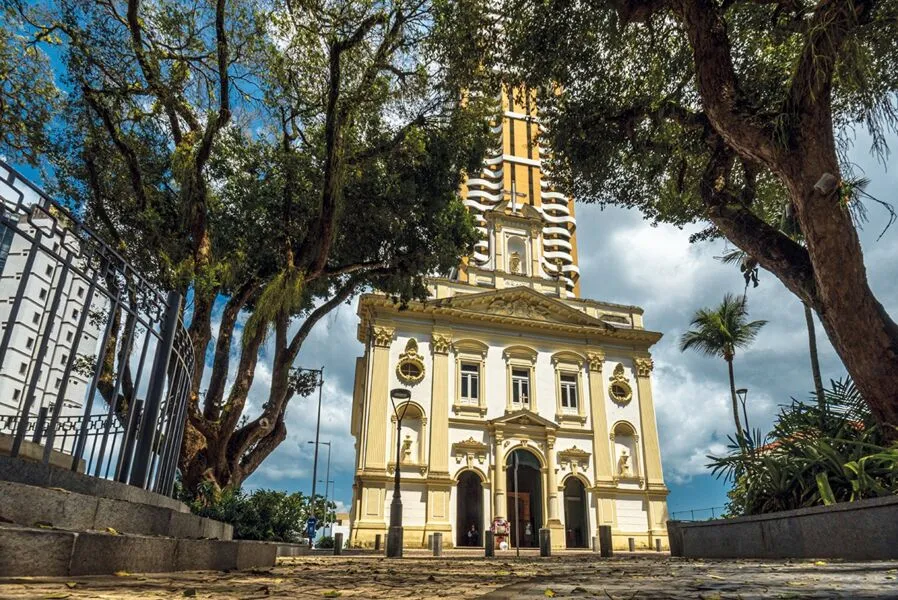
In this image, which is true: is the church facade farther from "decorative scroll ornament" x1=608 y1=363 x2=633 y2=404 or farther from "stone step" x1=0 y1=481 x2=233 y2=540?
"stone step" x1=0 y1=481 x2=233 y2=540

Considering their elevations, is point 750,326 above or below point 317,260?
above

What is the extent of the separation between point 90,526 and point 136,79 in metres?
8.85

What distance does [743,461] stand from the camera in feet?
23.9

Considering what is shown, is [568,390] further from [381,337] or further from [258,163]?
[258,163]

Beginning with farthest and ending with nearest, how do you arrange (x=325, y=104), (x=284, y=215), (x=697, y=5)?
(x=284, y=215) → (x=325, y=104) → (x=697, y=5)

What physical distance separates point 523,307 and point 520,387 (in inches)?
164

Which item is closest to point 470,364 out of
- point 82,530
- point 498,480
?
point 498,480

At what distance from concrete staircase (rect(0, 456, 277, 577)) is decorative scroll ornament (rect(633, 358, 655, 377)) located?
92.9 feet

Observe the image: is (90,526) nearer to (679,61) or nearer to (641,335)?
(679,61)

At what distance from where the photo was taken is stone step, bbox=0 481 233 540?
250 cm

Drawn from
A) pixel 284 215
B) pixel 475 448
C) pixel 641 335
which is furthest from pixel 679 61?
pixel 641 335

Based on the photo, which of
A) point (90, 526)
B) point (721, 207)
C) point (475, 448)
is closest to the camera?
point (90, 526)

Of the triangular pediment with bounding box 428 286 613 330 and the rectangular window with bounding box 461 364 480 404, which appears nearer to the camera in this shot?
the rectangular window with bounding box 461 364 480 404

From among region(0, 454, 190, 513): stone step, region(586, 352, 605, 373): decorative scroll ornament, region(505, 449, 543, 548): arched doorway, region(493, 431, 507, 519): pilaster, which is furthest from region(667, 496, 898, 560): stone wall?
region(586, 352, 605, 373): decorative scroll ornament
